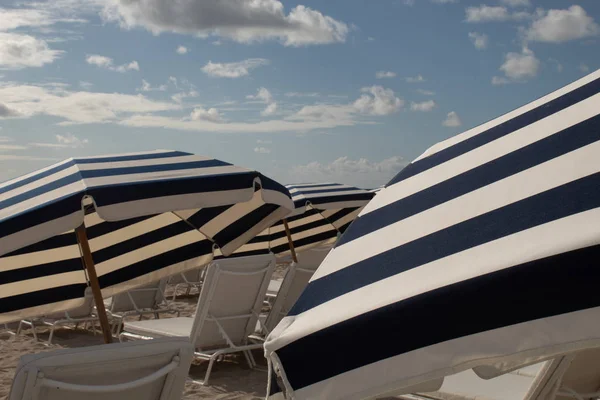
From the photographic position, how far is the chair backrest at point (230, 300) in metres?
5.78

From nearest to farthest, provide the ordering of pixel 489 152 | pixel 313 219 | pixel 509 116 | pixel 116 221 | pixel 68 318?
1. pixel 489 152
2. pixel 509 116
3. pixel 116 221
4. pixel 68 318
5. pixel 313 219

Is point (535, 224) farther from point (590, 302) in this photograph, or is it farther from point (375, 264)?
point (375, 264)

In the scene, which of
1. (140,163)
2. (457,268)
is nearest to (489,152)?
(457,268)

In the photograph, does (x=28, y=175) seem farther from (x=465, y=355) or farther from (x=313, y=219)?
(x=313, y=219)

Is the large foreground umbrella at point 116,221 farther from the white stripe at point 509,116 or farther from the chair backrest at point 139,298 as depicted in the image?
the chair backrest at point 139,298

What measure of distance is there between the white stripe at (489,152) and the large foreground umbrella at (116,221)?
1.89 metres

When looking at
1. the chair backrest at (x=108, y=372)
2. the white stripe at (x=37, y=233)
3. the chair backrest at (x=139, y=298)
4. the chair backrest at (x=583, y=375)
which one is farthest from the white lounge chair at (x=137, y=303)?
the chair backrest at (x=583, y=375)

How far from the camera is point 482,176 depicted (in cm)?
194

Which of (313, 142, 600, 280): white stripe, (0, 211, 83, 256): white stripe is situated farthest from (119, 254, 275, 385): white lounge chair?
(313, 142, 600, 280): white stripe

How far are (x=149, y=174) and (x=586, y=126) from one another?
9.03ft

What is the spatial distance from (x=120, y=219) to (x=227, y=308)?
2.51m

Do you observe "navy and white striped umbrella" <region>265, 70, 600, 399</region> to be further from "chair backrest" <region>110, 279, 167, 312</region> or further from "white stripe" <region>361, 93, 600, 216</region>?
"chair backrest" <region>110, 279, 167, 312</region>

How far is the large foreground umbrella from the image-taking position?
3.54m

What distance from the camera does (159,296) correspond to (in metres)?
8.55
